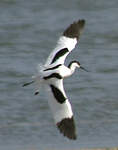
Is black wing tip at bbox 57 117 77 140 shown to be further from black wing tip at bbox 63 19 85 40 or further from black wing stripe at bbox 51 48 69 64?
black wing tip at bbox 63 19 85 40

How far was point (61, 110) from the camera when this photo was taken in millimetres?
8172

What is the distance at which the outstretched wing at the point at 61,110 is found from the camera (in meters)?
8.02

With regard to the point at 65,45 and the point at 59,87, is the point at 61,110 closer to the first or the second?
the point at 59,87

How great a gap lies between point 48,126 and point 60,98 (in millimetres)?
2307

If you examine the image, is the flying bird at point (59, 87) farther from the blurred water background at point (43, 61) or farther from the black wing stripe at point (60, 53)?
the blurred water background at point (43, 61)

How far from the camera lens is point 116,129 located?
10195mm

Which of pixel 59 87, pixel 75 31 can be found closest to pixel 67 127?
pixel 59 87

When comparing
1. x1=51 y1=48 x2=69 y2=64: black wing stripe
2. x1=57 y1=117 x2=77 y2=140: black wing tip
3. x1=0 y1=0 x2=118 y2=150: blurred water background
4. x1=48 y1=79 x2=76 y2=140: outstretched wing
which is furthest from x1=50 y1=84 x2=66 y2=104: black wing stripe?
x1=0 y1=0 x2=118 y2=150: blurred water background

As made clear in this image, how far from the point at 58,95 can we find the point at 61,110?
188mm

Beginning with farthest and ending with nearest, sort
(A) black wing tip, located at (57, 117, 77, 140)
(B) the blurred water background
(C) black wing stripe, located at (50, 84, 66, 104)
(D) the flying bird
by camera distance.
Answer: (B) the blurred water background
(C) black wing stripe, located at (50, 84, 66, 104)
(D) the flying bird
(A) black wing tip, located at (57, 117, 77, 140)

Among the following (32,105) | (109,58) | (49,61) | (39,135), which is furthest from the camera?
(109,58)

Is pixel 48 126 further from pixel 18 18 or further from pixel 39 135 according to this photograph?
pixel 18 18

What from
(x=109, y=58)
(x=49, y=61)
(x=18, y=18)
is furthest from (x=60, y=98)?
(x=18, y=18)

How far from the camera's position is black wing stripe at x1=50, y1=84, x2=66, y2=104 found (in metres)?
8.20
